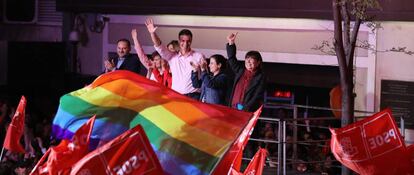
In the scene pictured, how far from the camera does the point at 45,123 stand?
626 inches

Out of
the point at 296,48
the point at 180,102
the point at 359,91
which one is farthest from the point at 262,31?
the point at 180,102

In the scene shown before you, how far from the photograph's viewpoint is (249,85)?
37.1 feet

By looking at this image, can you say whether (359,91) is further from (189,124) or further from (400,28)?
(189,124)

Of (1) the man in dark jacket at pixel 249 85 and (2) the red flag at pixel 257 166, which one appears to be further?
(1) the man in dark jacket at pixel 249 85

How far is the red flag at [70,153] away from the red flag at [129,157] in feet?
2.65

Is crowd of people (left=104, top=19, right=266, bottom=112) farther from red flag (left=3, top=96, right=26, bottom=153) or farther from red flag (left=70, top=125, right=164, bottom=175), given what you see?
red flag (left=70, top=125, right=164, bottom=175)

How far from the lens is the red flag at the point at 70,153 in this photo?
765 cm

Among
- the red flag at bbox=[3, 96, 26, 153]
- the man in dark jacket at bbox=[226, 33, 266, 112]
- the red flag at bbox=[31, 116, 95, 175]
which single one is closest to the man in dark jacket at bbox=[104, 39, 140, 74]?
the man in dark jacket at bbox=[226, 33, 266, 112]

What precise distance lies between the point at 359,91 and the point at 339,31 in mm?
4324

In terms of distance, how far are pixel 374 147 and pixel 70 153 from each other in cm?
269

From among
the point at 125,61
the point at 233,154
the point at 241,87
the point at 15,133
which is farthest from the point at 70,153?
the point at 125,61

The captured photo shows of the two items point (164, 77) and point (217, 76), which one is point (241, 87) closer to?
point (217, 76)

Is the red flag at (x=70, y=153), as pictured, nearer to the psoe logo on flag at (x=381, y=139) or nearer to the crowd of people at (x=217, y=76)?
the psoe logo on flag at (x=381, y=139)

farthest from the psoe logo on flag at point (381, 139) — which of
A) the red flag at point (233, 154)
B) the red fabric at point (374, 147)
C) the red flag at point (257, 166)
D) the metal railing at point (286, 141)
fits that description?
the metal railing at point (286, 141)
